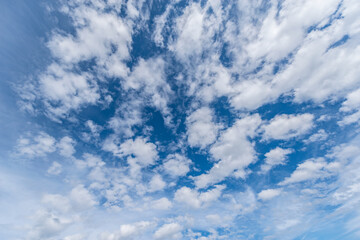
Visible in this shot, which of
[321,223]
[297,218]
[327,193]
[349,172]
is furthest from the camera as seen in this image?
[321,223]

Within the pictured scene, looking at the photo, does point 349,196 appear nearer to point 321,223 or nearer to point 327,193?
point 327,193

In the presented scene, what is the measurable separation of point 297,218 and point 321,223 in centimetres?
2269

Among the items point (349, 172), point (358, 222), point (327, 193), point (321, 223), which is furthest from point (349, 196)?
point (358, 222)

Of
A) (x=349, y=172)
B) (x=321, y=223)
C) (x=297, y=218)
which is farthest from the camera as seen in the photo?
(x=321, y=223)

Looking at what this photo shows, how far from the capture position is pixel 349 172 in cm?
5978

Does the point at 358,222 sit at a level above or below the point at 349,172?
below

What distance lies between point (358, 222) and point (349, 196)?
56694 millimetres

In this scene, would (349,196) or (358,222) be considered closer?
(349,196)

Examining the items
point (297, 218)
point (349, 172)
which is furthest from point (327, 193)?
point (297, 218)

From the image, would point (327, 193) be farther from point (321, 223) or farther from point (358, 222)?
point (358, 222)

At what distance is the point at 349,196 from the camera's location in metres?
71.9

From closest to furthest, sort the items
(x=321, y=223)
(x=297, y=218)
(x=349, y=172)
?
(x=349, y=172) < (x=297, y=218) < (x=321, y=223)

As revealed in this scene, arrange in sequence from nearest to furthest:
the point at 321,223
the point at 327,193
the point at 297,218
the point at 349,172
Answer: the point at 349,172
the point at 327,193
the point at 297,218
the point at 321,223

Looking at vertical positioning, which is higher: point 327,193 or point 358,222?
point 327,193
